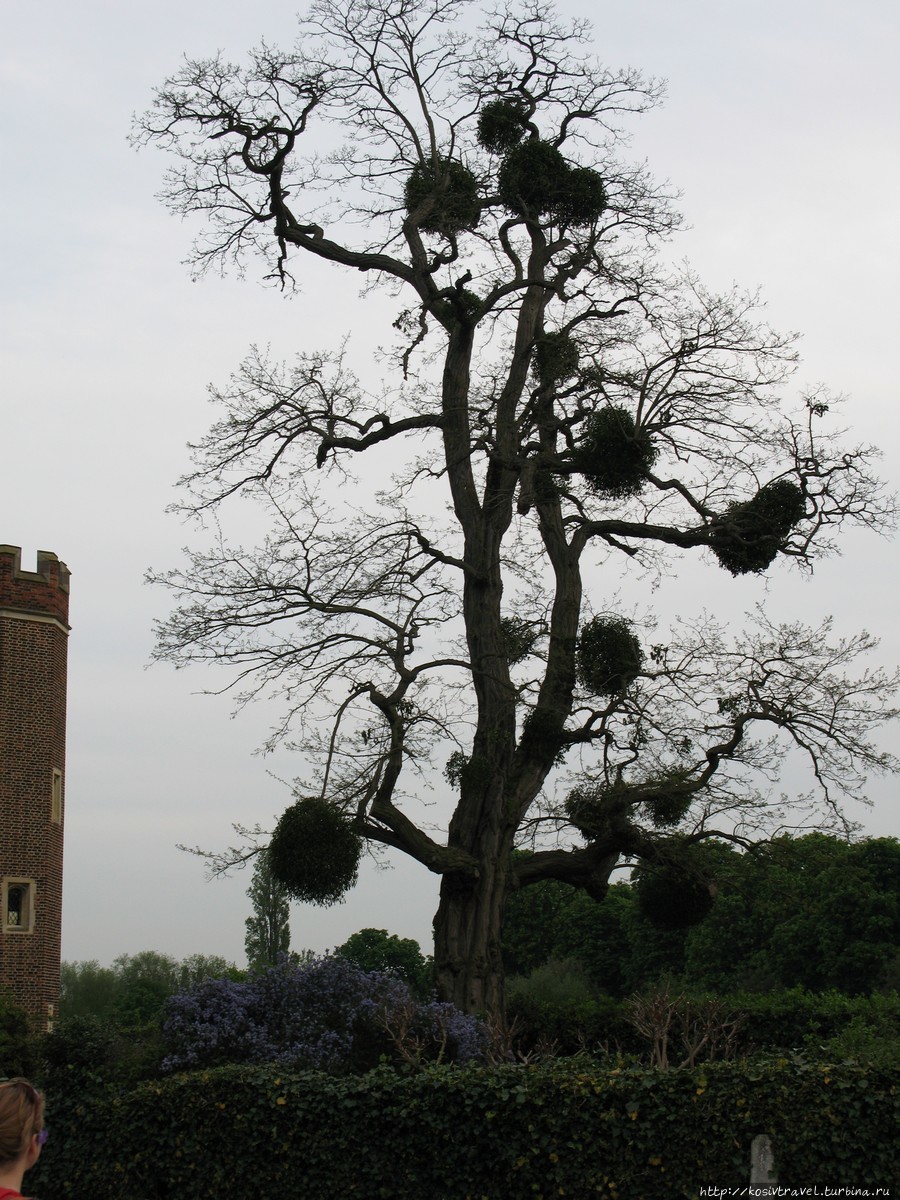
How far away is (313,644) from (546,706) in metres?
3.33

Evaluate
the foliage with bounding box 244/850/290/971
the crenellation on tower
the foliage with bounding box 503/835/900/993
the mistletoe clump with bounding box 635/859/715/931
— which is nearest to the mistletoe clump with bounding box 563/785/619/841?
the mistletoe clump with bounding box 635/859/715/931

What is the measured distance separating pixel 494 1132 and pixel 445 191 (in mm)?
12944

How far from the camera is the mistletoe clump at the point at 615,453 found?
1594 centimetres

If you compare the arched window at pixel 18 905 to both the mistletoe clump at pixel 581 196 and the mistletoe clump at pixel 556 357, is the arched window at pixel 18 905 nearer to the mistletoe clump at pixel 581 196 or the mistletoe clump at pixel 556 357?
the mistletoe clump at pixel 556 357

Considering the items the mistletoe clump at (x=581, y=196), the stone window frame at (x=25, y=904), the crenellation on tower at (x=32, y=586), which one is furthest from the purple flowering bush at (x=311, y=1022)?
the crenellation on tower at (x=32, y=586)

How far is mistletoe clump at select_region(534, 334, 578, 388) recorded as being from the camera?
59.0 feet

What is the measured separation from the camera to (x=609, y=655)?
55.5ft

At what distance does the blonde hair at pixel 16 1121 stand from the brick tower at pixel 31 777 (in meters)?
23.7

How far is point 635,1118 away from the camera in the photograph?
1030 centimetres

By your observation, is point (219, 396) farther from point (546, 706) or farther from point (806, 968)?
point (806, 968)

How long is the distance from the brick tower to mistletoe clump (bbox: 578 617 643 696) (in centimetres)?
1497

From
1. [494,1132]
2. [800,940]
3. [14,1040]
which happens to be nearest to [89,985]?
[800,940]

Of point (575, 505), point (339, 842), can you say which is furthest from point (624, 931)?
point (339, 842)

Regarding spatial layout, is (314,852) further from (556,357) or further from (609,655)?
(556,357)
